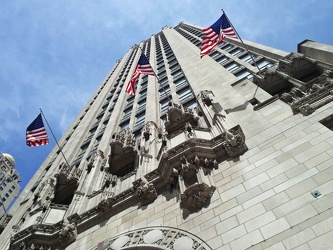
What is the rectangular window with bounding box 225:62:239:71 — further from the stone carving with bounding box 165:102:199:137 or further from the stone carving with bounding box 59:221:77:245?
the stone carving with bounding box 59:221:77:245

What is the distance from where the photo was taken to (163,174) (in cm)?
1381

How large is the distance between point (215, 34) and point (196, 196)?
1260 centimetres

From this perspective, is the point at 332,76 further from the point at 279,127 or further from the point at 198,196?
the point at 198,196

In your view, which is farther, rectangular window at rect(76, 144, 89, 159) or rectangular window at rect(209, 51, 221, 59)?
rectangular window at rect(209, 51, 221, 59)

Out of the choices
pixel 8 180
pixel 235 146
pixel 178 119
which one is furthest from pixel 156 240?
pixel 8 180

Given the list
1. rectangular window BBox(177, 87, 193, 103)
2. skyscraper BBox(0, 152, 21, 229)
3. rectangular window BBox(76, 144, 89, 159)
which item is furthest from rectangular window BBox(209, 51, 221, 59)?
skyscraper BBox(0, 152, 21, 229)

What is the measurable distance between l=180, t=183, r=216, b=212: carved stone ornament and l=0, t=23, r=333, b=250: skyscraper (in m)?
0.04

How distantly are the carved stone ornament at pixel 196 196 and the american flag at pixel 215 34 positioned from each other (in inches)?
420

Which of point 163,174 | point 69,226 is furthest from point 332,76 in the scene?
point 69,226

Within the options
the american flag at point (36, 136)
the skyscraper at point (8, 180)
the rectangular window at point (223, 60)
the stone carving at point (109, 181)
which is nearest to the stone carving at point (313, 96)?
the stone carving at point (109, 181)

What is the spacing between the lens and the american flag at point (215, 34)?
19.9 metres

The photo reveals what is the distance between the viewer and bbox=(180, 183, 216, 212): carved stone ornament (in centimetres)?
1134

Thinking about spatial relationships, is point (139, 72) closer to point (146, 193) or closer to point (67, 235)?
point (146, 193)

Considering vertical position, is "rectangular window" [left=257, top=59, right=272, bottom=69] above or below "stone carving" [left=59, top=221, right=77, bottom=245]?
above
